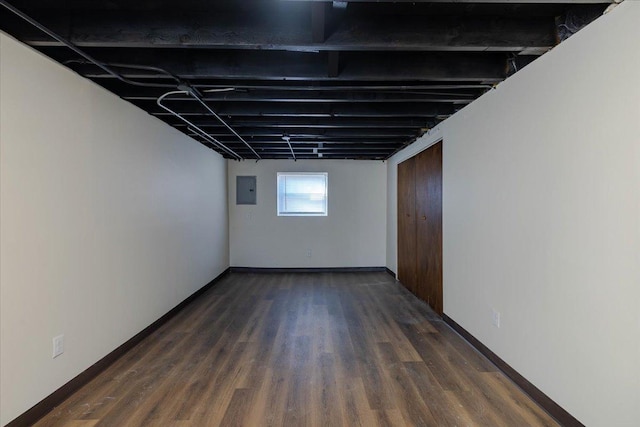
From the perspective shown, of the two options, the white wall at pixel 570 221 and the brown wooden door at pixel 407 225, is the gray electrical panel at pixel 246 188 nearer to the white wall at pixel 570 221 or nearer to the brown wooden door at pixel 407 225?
the brown wooden door at pixel 407 225

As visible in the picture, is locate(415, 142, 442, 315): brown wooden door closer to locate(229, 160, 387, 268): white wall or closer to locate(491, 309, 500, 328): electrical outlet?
locate(491, 309, 500, 328): electrical outlet

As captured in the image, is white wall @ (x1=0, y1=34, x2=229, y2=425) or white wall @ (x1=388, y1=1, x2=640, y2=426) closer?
white wall @ (x1=388, y1=1, x2=640, y2=426)

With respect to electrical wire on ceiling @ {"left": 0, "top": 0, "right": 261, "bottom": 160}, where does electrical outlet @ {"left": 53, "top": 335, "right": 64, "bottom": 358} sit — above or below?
below

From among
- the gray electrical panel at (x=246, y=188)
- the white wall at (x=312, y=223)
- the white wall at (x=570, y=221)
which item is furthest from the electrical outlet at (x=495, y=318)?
the gray electrical panel at (x=246, y=188)

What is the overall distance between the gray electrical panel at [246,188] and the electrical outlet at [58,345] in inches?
158

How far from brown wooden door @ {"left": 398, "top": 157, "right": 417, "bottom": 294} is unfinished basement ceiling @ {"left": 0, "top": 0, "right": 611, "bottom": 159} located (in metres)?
1.56

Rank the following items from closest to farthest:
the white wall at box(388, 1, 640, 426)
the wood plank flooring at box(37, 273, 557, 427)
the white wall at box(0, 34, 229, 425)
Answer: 1. the white wall at box(388, 1, 640, 426)
2. the white wall at box(0, 34, 229, 425)
3. the wood plank flooring at box(37, 273, 557, 427)

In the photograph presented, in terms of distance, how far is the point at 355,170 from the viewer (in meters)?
5.86

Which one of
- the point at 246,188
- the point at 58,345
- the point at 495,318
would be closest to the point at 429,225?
the point at 495,318

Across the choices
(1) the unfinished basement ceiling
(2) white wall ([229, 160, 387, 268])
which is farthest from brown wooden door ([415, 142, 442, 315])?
(2) white wall ([229, 160, 387, 268])

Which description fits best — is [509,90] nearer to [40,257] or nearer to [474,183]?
[474,183]

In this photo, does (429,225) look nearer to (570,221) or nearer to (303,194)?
(570,221)

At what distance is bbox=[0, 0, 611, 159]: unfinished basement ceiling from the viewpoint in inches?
68.2

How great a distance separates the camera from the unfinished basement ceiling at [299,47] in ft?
5.68
